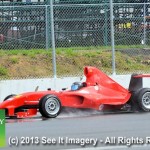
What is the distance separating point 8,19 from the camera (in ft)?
65.3

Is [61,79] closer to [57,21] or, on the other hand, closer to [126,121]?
[57,21]

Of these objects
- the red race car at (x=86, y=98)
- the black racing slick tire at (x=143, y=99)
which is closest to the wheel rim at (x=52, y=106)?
the red race car at (x=86, y=98)

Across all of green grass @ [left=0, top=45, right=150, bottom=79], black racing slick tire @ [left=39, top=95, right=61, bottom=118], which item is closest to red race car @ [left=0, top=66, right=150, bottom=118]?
black racing slick tire @ [left=39, top=95, right=61, bottom=118]

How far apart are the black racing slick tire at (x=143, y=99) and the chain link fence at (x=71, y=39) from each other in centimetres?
491

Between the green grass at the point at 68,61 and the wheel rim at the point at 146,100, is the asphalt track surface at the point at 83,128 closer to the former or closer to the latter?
the wheel rim at the point at 146,100

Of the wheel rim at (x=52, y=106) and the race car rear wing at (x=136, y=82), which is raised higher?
the race car rear wing at (x=136, y=82)

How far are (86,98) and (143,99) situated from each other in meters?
1.35

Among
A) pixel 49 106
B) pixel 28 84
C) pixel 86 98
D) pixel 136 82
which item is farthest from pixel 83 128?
pixel 28 84

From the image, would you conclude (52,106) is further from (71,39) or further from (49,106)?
(71,39)

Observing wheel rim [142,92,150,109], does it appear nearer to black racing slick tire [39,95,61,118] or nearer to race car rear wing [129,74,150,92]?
race car rear wing [129,74,150,92]

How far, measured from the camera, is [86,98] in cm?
1323

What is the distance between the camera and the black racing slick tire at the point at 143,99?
44.0 ft

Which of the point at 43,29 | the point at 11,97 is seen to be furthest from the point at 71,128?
the point at 43,29

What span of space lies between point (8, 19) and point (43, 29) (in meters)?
1.73
